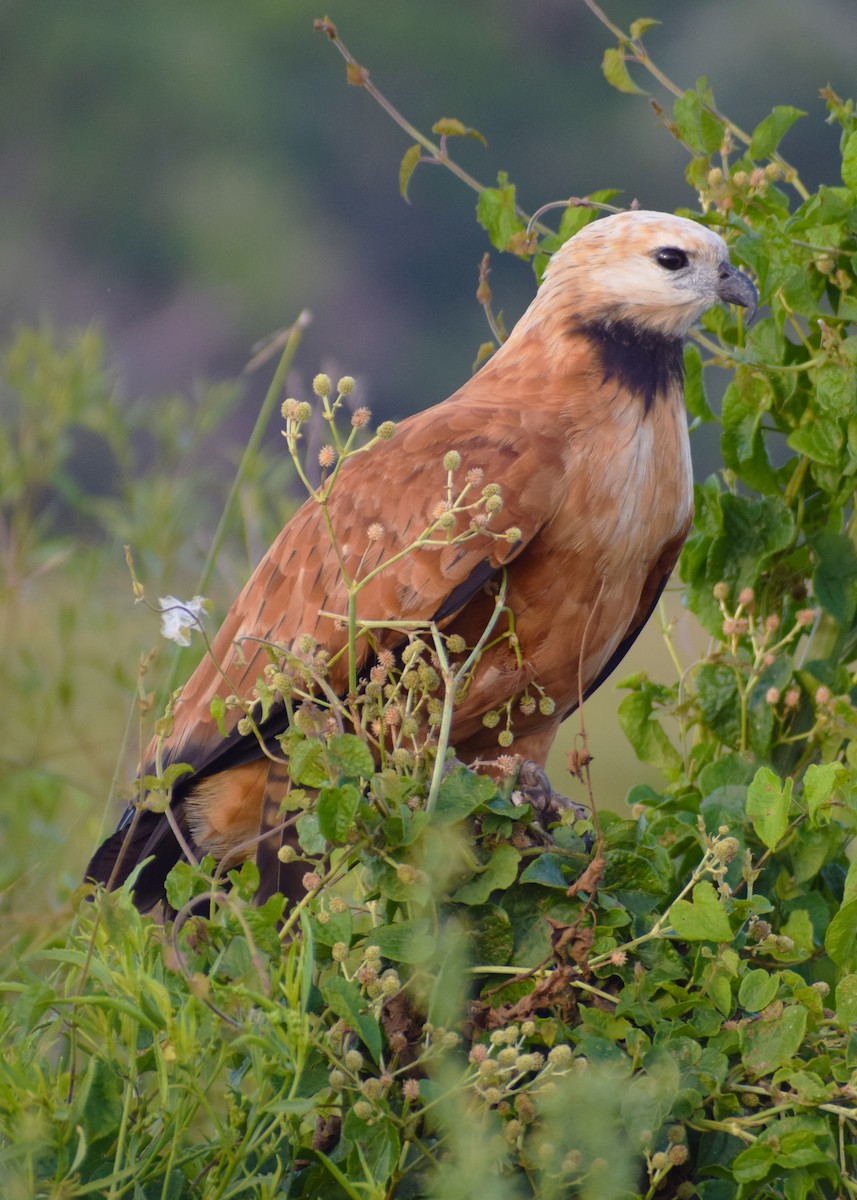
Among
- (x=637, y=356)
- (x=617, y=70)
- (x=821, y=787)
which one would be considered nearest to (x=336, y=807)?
(x=821, y=787)

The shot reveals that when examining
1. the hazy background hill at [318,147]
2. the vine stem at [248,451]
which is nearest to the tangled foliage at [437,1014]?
the vine stem at [248,451]

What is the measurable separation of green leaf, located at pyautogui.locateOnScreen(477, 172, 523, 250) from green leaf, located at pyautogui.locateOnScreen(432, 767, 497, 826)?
117cm

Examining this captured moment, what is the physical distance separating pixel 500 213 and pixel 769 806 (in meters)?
1.15

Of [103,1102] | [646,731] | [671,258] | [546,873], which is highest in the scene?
[671,258]

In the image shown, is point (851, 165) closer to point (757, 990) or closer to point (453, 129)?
point (453, 129)

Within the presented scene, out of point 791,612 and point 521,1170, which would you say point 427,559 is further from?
point 521,1170

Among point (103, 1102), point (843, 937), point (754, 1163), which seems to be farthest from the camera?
point (843, 937)

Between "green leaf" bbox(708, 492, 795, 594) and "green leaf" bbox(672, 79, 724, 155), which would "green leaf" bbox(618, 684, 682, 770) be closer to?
"green leaf" bbox(708, 492, 795, 594)

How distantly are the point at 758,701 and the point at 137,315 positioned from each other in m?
11.8

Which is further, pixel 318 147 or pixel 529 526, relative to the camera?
pixel 318 147

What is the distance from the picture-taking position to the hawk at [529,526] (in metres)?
2.50

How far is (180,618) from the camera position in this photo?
1.79 meters

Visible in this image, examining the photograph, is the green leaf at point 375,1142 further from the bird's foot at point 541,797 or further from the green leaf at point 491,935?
the bird's foot at point 541,797

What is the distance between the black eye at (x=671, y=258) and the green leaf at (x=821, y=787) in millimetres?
1060
